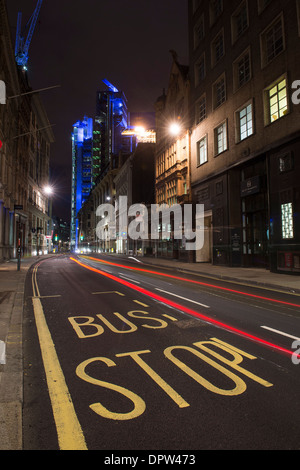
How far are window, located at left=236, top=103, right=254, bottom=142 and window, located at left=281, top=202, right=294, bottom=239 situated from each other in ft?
22.2

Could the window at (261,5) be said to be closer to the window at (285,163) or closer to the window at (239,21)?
the window at (239,21)

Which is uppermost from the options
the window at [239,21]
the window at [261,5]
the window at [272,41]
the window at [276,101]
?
the window at [239,21]

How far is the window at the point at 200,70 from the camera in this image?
90.9 feet

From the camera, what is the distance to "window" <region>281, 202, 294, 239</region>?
15.8 meters

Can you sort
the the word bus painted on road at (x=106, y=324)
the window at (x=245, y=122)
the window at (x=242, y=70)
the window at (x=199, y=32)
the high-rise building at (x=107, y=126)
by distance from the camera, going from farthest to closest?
the high-rise building at (x=107, y=126)
the window at (x=199, y=32)
the window at (x=242, y=70)
the window at (x=245, y=122)
the the word bus painted on road at (x=106, y=324)

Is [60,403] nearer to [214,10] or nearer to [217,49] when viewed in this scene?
[217,49]

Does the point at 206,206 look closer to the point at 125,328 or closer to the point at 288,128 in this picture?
the point at 288,128

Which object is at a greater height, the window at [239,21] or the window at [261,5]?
the window at [239,21]

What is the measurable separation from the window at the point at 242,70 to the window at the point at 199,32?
8.48m

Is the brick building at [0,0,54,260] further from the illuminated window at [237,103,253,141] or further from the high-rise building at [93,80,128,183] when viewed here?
the high-rise building at [93,80,128,183]

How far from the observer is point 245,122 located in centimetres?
2091

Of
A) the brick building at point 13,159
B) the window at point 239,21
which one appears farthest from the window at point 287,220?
the brick building at point 13,159

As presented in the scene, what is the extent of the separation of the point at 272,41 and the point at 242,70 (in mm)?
3373

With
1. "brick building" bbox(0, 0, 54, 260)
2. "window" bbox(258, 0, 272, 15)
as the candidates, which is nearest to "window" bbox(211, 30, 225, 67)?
"window" bbox(258, 0, 272, 15)
